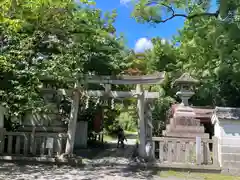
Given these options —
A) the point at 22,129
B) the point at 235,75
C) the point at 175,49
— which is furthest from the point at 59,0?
the point at 175,49

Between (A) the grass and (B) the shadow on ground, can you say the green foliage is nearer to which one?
(B) the shadow on ground

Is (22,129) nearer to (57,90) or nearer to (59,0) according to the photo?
(57,90)

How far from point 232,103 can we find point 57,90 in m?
10.2

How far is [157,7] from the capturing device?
47.4ft

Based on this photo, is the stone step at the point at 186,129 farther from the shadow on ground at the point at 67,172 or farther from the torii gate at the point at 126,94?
the shadow on ground at the point at 67,172

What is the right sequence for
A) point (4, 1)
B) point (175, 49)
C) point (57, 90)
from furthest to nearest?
point (175, 49) < point (57, 90) < point (4, 1)

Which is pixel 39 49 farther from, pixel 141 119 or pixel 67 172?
pixel 67 172

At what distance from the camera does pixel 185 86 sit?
13.8 metres

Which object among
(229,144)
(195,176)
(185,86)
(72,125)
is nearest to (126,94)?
(72,125)

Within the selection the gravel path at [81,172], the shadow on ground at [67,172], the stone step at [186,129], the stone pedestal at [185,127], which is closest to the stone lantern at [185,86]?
the stone pedestal at [185,127]

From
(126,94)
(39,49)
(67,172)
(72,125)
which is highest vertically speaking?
(39,49)

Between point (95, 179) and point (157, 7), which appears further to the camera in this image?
point (157, 7)

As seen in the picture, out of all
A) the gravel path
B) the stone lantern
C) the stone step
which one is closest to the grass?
the gravel path

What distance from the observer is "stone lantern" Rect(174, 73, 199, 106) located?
13416 mm
